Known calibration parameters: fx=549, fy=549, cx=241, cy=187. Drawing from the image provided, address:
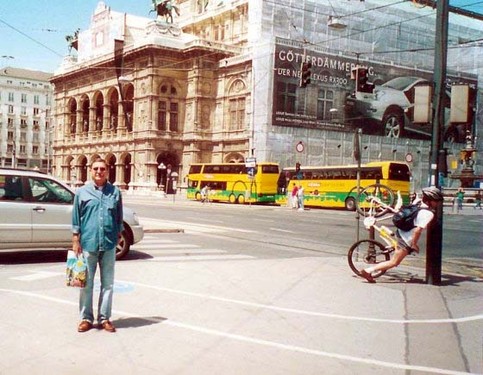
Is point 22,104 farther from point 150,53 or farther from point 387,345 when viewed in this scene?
point 387,345

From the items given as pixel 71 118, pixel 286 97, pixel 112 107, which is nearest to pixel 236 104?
pixel 286 97

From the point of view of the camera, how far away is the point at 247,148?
50.2 meters

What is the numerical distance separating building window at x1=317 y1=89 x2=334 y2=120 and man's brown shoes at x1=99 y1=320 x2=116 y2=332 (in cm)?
4606

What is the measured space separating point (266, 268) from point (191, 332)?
4309 mm

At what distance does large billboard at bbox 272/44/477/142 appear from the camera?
48188 millimetres

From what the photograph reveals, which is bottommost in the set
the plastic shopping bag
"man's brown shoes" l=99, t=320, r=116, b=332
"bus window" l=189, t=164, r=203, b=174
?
"man's brown shoes" l=99, t=320, r=116, b=332

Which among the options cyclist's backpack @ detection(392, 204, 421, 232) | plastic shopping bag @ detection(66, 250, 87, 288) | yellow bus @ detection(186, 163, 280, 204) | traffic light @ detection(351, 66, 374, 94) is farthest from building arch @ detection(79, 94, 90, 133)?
plastic shopping bag @ detection(66, 250, 87, 288)

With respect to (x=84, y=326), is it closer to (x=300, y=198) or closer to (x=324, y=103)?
(x=300, y=198)

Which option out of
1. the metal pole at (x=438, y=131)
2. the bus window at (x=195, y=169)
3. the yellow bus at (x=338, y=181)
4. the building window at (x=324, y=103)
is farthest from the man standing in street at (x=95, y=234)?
the building window at (x=324, y=103)

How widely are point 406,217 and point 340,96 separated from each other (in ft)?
147

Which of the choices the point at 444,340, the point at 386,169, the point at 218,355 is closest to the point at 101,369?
the point at 218,355

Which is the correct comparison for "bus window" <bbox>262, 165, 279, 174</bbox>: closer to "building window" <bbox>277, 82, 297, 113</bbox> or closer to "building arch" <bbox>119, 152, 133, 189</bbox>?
"building window" <bbox>277, 82, 297, 113</bbox>

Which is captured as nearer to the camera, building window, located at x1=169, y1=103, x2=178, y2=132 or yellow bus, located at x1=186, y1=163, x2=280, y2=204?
yellow bus, located at x1=186, y1=163, x2=280, y2=204

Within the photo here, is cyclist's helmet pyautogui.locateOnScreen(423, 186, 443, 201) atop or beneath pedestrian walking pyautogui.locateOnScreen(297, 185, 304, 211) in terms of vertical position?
atop
